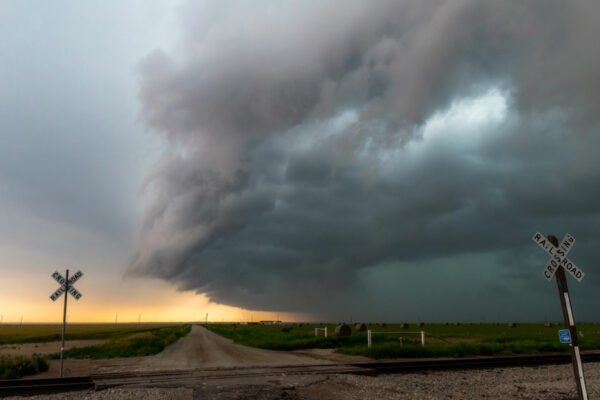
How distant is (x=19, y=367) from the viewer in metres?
21.9

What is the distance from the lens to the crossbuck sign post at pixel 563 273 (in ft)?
37.4

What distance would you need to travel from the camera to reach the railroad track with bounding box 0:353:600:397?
54.6 ft

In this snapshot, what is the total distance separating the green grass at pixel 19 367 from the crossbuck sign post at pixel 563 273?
24.4 metres

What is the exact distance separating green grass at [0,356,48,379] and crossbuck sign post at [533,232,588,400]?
24420 millimetres

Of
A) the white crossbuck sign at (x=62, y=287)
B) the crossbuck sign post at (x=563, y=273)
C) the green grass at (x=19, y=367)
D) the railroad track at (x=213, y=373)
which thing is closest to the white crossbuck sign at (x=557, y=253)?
the crossbuck sign post at (x=563, y=273)

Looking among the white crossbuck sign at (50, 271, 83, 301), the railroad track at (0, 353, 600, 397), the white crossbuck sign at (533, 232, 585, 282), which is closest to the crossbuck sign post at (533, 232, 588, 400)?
the white crossbuck sign at (533, 232, 585, 282)

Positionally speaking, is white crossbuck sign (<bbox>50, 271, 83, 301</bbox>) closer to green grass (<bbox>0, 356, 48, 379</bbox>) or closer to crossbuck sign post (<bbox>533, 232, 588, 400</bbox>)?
green grass (<bbox>0, 356, 48, 379</bbox>)

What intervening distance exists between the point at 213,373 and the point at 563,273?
52.5 feet

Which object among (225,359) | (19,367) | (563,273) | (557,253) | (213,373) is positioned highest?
(557,253)

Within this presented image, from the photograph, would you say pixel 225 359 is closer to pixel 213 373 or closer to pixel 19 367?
pixel 213 373

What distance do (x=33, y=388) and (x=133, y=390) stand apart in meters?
4.40

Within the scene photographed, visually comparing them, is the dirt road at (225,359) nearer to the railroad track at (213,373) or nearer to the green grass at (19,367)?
the railroad track at (213,373)

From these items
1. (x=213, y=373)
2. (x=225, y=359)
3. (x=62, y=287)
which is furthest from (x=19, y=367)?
(x=225, y=359)

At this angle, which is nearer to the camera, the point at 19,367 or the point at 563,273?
the point at 563,273
